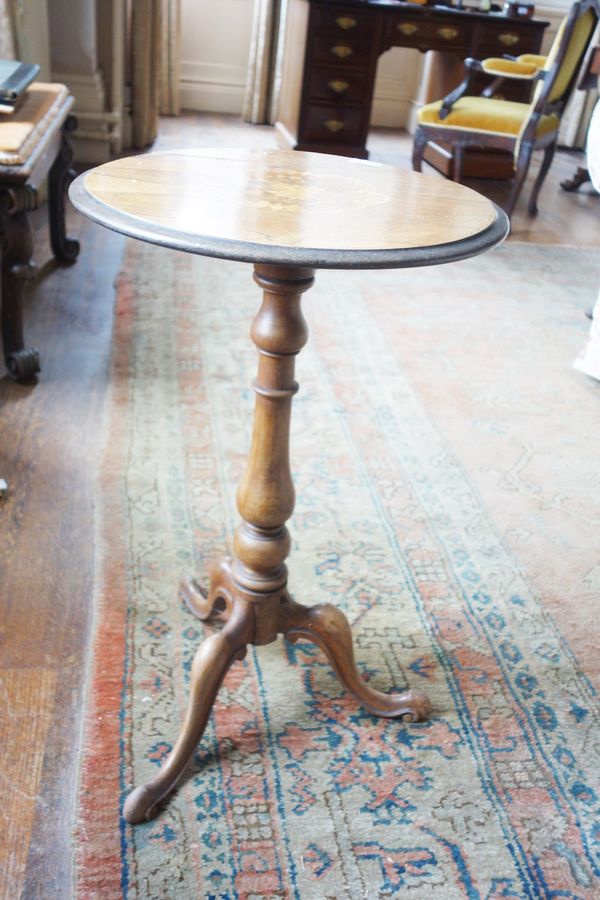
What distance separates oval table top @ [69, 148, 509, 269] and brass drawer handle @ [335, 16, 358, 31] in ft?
12.6

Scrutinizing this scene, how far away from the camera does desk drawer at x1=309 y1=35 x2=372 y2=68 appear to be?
481cm

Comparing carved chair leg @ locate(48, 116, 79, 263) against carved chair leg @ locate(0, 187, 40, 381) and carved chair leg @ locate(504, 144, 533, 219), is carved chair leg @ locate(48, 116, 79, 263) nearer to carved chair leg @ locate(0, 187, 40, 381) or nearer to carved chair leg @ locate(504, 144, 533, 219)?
carved chair leg @ locate(0, 187, 40, 381)

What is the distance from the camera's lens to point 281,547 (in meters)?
1.31

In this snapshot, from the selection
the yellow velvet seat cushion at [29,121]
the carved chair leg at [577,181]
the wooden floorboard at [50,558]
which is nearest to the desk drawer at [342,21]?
the carved chair leg at [577,181]

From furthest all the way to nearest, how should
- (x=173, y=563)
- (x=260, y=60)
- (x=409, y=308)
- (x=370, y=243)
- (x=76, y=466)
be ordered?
(x=260, y=60) → (x=409, y=308) → (x=76, y=466) → (x=173, y=563) → (x=370, y=243)

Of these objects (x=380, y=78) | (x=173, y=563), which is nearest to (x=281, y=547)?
(x=173, y=563)

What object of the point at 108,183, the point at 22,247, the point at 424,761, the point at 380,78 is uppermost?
the point at 108,183

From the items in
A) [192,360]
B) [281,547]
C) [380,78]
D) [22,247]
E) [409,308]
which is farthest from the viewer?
[380,78]

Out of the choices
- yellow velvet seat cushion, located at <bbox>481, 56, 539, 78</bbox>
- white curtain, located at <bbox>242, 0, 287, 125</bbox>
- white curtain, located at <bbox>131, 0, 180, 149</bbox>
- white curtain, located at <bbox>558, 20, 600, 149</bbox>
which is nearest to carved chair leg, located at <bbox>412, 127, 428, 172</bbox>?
yellow velvet seat cushion, located at <bbox>481, 56, 539, 78</bbox>

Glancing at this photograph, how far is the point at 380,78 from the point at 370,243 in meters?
6.30

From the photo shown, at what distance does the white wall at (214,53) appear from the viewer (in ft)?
19.9

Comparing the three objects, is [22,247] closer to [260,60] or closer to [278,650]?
[278,650]

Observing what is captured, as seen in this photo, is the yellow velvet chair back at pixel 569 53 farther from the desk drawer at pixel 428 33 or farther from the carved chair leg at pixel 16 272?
the carved chair leg at pixel 16 272

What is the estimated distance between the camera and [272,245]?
3.08ft
